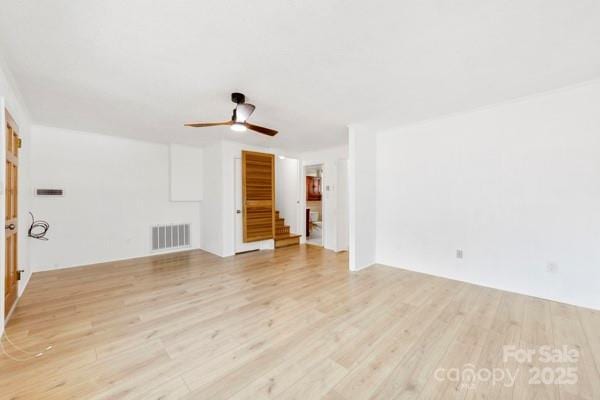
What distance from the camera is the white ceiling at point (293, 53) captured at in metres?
1.54

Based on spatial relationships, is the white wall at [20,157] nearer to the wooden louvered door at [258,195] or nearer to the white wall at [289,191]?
the wooden louvered door at [258,195]

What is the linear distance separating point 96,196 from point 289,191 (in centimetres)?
410

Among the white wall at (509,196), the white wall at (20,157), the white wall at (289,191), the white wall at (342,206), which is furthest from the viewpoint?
the white wall at (289,191)

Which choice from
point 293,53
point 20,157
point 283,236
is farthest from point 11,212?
point 283,236

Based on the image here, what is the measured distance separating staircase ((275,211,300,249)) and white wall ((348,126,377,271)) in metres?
2.25

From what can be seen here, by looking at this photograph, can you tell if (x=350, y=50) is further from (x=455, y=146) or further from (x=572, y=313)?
(x=572, y=313)

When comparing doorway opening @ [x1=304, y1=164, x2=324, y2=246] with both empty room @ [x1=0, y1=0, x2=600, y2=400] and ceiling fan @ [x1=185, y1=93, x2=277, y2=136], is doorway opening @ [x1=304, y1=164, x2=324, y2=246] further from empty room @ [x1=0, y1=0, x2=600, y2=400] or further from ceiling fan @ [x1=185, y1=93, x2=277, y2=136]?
ceiling fan @ [x1=185, y1=93, x2=277, y2=136]

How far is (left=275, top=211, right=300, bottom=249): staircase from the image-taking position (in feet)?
18.9

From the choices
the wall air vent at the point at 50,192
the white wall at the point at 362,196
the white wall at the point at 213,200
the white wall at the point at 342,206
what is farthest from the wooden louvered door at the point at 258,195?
the wall air vent at the point at 50,192

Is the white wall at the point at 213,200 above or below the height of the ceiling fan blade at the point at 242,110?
below

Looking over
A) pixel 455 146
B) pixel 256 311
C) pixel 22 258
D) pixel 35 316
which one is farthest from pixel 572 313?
pixel 22 258

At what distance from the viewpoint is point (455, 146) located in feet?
11.3

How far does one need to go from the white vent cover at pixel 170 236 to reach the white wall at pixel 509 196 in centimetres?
393

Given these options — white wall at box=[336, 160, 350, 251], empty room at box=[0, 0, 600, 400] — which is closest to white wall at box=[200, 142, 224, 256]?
empty room at box=[0, 0, 600, 400]
